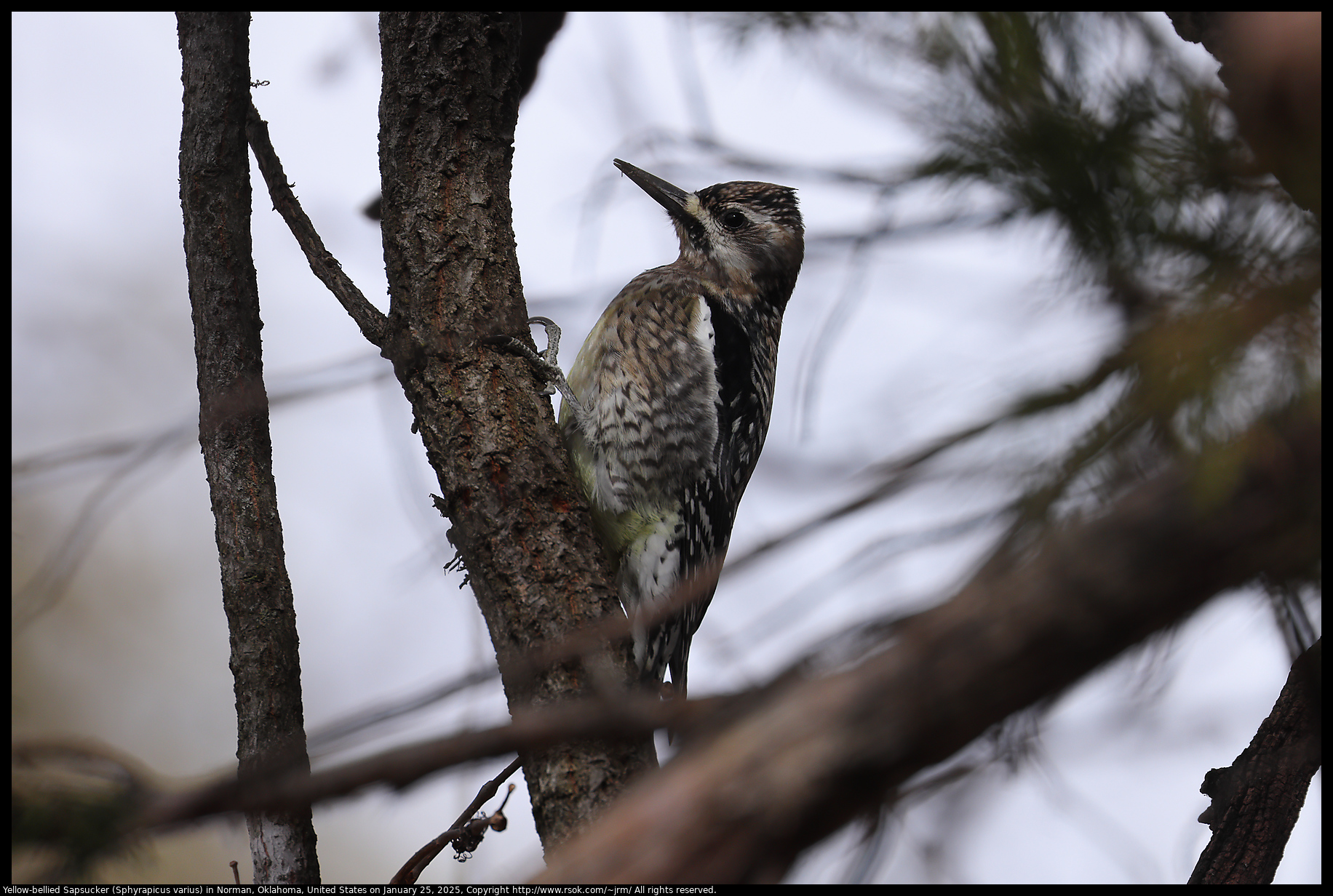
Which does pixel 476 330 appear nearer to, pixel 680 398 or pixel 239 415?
pixel 239 415

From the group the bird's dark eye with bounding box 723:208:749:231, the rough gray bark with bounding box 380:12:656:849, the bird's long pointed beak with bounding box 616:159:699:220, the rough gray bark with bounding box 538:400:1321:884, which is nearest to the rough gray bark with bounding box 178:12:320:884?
the rough gray bark with bounding box 380:12:656:849

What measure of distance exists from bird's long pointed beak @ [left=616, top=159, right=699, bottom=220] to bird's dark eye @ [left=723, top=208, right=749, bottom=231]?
0.14 meters

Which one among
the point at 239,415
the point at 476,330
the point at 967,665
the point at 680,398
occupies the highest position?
the point at 680,398

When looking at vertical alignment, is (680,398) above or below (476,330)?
above

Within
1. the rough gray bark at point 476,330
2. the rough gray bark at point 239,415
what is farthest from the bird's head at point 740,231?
the rough gray bark at point 239,415

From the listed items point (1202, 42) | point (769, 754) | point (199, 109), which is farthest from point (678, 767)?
point (199, 109)

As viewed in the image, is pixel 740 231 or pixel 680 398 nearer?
pixel 680 398

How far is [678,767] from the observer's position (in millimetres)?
731

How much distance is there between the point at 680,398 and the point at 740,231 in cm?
98

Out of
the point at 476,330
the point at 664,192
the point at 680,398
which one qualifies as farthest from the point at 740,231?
the point at 476,330

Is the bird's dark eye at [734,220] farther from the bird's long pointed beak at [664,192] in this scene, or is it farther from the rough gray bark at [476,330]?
the rough gray bark at [476,330]

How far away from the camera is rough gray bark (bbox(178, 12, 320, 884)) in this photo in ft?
5.42

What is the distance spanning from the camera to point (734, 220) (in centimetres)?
328

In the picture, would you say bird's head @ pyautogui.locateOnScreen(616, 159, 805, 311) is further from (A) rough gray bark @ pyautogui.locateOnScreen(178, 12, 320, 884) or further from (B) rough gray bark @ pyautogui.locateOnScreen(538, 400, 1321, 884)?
(B) rough gray bark @ pyautogui.locateOnScreen(538, 400, 1321, 884)
